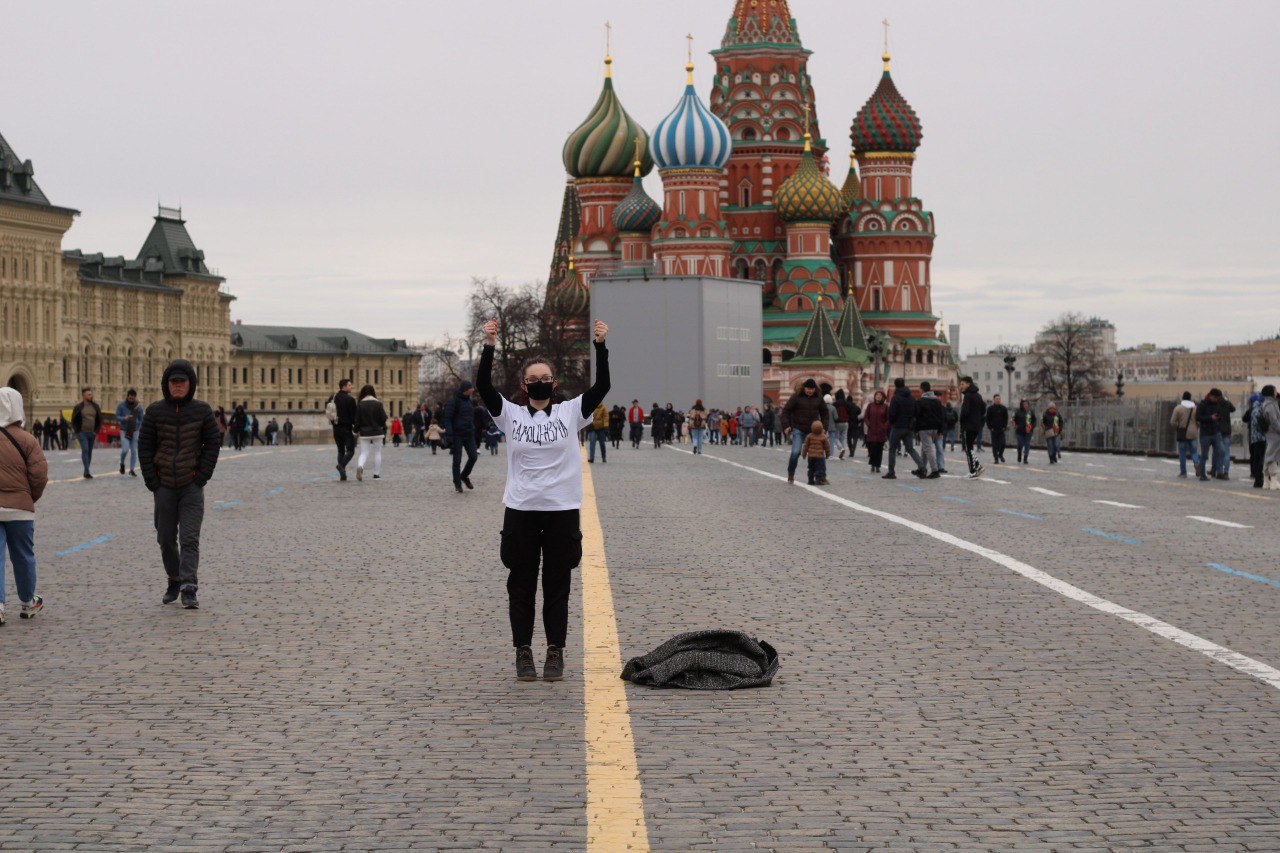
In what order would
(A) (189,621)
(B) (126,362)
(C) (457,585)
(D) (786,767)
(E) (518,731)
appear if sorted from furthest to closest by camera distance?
(B) (126,362)
(C) (457,585)
(A) (189,621)
(E) (518,731)
(D) (786,767)

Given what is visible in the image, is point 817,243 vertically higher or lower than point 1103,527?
higher

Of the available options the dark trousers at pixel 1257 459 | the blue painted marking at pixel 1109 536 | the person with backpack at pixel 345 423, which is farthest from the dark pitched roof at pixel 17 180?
the blue painted marking at pixel 1109 536

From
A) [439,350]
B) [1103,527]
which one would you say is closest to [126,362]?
[439,350]

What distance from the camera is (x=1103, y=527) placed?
18.9m

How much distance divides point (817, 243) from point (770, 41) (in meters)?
13.9

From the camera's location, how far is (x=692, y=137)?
4626 inches

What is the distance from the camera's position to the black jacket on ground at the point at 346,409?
31188mm

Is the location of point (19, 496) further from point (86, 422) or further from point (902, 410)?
point (86, 422)

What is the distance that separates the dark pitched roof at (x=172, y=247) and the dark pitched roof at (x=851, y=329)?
192 feet

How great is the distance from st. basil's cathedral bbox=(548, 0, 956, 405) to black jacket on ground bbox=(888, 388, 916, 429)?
84.4 metres

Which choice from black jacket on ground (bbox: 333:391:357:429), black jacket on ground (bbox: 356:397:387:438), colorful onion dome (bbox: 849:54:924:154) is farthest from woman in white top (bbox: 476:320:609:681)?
colorful onion dome (bbox: 849:54:924:154)

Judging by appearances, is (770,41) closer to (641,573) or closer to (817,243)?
(817,243)

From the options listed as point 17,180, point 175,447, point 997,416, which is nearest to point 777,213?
point 17,180

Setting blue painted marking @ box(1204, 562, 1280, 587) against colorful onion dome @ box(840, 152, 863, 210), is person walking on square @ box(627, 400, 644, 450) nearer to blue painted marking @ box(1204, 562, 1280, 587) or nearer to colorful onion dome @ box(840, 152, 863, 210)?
blue painted marking @ box(1204, 562, 1280, 587)
